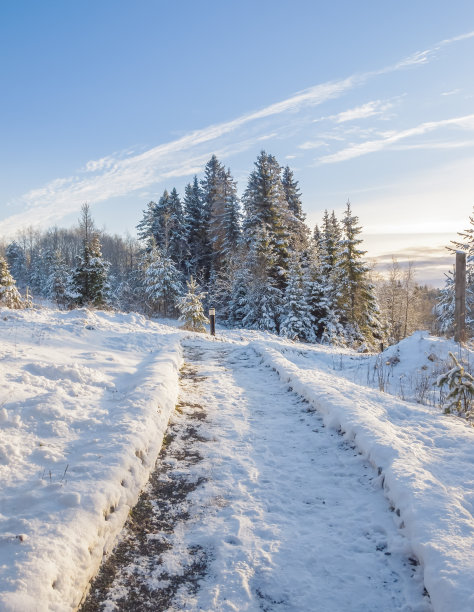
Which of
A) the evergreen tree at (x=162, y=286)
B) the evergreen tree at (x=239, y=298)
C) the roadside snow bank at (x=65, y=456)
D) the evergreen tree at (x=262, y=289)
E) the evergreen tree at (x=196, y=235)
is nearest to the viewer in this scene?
the roadside snow bank at (x=65, y=456)

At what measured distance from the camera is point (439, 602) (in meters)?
1.96

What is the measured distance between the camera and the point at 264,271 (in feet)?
90.0

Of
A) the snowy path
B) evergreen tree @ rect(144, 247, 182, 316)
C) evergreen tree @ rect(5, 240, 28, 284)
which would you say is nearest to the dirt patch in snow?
the snowy path

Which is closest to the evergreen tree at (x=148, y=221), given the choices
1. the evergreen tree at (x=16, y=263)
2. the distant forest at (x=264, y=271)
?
the distant forest at (x=264, y=271)

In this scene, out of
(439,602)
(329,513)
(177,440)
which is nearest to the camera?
(439,602)

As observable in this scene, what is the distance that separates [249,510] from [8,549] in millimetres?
1736

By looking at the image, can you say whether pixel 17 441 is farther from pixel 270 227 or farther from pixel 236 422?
pixel 270 227

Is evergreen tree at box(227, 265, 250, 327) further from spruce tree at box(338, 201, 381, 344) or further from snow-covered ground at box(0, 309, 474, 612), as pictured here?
snow-covered ground at box(0, 309, 474, 612)

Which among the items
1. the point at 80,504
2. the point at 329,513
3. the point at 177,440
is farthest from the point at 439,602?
the point at 177,440

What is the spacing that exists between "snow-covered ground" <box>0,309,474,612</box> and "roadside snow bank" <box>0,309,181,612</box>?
1cm

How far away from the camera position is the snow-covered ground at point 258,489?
2.17 metres

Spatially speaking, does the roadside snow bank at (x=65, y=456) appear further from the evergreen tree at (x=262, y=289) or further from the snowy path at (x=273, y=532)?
the evergreen tree at (x=262, y=289)

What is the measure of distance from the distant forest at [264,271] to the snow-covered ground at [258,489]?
15497 mm

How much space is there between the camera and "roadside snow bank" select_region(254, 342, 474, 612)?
7.02 ft
